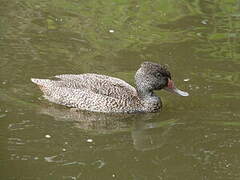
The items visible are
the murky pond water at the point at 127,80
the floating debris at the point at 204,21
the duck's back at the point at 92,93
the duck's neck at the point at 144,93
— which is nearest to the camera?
the murky pond water at the point at 127,80

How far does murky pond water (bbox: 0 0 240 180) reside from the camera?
975 cm

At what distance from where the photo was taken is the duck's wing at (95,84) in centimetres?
1177

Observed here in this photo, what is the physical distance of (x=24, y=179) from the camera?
9.06m

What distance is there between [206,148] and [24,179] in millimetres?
2881

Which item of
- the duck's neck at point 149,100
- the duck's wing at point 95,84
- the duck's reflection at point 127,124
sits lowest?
the duck's reflection at point 127,124

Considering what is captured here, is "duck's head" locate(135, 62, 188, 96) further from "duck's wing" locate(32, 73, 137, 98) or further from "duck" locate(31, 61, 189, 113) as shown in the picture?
"duck's wing" locate(32, 73, 137, 98)

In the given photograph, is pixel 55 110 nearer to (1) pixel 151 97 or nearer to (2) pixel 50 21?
(1) pixel 151 97

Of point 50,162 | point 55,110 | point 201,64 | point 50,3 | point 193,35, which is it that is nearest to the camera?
point 50,162

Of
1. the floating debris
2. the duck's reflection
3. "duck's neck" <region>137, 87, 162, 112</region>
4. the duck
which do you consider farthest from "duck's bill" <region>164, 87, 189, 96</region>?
the floating debris

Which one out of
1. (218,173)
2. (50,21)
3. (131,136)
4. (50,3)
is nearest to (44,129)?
(131,136)

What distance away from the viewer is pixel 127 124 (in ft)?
37.3

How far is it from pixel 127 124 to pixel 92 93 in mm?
883

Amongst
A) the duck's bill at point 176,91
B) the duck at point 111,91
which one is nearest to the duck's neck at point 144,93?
the duck at point 111,91

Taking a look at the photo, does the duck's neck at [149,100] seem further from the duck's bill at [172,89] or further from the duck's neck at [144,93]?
the duck's bill at [172,89]
